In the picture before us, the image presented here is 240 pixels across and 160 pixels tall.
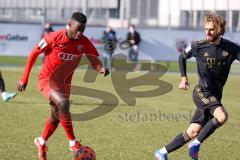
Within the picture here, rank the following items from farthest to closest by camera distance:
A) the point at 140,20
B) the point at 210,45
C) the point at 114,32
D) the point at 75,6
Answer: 1. the point at 75,6
2. the point at 140,20
3. the point at 114,32
4. the point at 210,45

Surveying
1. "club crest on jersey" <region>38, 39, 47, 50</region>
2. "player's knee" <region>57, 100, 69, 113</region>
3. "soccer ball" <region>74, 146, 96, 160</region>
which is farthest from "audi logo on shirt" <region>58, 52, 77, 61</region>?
"soccer ball" <region>74, 146, 96, 160</region>

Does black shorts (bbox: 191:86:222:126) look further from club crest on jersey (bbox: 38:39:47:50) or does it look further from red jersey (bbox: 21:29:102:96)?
club crest on jersey (bbox: 38:39:47:50)

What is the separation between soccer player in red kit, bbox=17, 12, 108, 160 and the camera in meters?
7.70

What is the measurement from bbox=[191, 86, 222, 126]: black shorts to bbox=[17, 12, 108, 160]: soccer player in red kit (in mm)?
1563

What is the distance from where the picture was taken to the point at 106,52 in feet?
91.7

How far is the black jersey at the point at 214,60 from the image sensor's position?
25.3 feet

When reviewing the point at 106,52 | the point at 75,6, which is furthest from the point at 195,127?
the point at 75,6

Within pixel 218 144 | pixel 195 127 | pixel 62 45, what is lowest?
pixel 218 144

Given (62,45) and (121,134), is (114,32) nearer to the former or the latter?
(121,134)

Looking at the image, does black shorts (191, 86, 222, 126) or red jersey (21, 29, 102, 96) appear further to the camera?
red jersey (21, 29, 102, 96)

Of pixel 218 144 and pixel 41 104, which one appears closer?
pixel 218 144

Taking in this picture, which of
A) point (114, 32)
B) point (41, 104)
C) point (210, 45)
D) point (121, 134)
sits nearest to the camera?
point (210, 45)

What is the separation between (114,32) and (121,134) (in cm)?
1781

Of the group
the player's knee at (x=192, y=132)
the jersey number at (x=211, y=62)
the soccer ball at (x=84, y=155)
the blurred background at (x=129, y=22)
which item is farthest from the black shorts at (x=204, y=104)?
the blurred background at (x=129, y=22)
